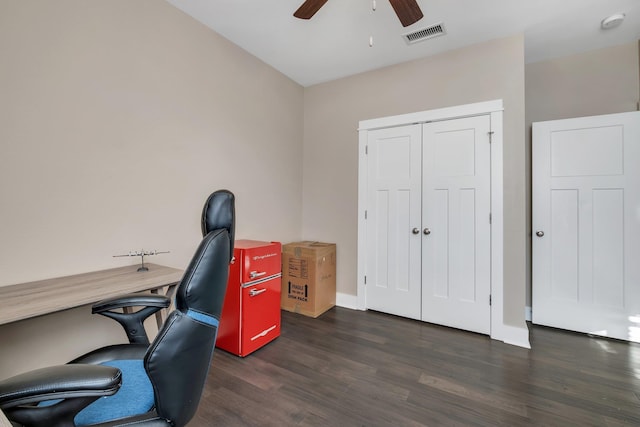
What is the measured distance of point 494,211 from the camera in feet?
8.61

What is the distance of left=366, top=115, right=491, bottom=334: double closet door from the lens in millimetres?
2697

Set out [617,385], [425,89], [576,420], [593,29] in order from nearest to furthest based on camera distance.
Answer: [576,420] < [617,385] < [593,29] < [425,89]

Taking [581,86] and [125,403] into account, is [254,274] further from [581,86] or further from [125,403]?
[581,86]

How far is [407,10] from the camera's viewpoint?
1.80 meters

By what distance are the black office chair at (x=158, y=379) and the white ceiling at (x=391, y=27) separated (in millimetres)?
2132

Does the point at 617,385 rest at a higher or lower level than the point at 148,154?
lower

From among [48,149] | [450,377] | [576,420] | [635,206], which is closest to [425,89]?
[635,206]

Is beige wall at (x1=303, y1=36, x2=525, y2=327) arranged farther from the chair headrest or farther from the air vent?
the chair headrest

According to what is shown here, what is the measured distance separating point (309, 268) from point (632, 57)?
389 cm

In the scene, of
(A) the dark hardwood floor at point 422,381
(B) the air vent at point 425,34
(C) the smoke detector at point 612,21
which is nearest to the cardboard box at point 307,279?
(A) the dark hardwood floor at point 422,381

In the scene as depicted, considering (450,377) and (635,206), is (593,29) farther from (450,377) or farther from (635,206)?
(450,377)

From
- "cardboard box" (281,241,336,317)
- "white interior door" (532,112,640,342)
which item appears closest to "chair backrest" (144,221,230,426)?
"cardboard box" (281,241,336,317)

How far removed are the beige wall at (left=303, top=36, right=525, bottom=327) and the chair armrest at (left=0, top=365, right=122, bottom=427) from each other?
2.87 meters

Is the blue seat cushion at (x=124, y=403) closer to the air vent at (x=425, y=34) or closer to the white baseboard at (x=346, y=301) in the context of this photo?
the white baseboard at (x=346, y=301)
